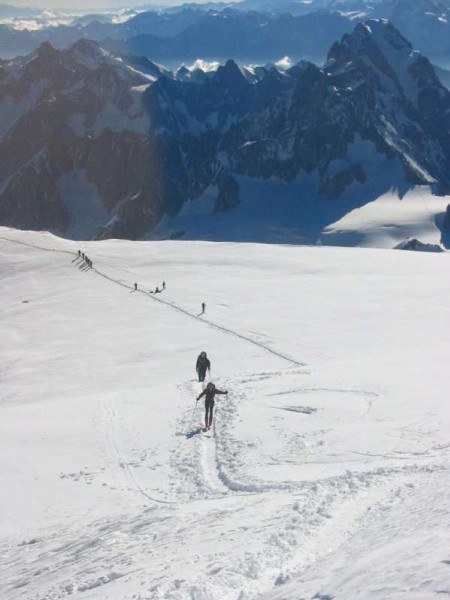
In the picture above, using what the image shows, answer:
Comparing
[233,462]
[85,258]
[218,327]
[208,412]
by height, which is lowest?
[233,462]

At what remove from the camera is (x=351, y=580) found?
1006 cm

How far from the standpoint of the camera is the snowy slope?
1165 cm

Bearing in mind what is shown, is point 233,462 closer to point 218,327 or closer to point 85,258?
point 218,327

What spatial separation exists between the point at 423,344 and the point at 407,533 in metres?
23.8

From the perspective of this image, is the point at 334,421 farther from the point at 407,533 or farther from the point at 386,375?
the point at 407,533

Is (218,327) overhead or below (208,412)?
overhead

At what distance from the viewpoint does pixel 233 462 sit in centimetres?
1773

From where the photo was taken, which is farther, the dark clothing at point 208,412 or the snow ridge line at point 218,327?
the snow ridge line at point 218,327

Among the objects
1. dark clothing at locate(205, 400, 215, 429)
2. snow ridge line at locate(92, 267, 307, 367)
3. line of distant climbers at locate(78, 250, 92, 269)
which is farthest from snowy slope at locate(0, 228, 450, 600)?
line of distant climbers at locate(78, 250, 92, 269)

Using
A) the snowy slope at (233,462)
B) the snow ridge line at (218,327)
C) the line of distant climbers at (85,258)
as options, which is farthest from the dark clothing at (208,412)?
the line of distant climbers at (85,258)

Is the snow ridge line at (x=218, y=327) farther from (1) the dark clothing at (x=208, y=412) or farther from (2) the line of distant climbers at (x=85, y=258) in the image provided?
(1) the dark clothing at (x=208, y=412)

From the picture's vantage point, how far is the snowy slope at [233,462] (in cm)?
1165

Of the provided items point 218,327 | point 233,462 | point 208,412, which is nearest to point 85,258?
point 218,327

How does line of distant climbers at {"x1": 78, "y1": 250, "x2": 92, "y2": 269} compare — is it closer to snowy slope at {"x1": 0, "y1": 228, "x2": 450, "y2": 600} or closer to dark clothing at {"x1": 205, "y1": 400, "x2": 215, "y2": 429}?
snowy slope at {"x1": 0, "y1": 228, "x2": 450, "y2": 600}
